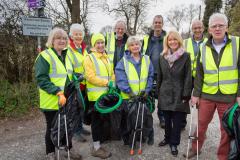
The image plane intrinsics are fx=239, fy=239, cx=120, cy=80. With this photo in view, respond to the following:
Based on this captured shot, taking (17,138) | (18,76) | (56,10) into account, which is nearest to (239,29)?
(56,10)

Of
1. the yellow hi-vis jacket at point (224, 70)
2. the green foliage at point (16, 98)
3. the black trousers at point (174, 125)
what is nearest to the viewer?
the yellow hi-vis jacket at point (224, 70)

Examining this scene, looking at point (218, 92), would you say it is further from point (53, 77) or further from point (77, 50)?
point (77, 50)

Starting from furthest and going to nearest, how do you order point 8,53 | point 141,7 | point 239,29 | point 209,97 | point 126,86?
point 141,7, point 239,29, point 8,53, point 126,86, point 209,97

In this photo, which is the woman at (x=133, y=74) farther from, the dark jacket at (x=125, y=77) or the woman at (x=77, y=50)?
the woman at (x=77, y=50)

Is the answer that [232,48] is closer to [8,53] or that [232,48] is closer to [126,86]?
[126,86]

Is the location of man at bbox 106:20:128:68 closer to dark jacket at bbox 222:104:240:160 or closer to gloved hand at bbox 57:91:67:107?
gloved hand at bbox 57:91:67:107

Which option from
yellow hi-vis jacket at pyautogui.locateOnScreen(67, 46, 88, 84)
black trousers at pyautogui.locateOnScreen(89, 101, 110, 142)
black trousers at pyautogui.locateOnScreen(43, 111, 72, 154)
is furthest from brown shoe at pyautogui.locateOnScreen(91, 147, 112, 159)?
yellow hi-vis jacket at pyautogui.locateOnScreen(67, 46, 88, 84)

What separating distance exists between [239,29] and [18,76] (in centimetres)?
1480

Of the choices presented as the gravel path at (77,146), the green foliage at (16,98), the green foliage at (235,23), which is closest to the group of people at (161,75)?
the gravel path at (77,146)

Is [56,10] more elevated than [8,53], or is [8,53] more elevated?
[56,10]

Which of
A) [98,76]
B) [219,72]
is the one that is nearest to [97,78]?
[98,76]

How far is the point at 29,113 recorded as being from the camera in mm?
6309

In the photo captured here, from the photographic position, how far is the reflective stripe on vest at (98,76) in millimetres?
3869

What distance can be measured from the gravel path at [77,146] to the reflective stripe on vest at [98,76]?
1.02 m
